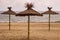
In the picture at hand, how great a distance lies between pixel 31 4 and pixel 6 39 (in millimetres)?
2465

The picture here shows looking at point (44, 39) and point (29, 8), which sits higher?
point (29, 8)

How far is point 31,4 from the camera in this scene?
553 inches

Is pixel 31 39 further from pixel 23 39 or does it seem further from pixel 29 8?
pixel 29 8

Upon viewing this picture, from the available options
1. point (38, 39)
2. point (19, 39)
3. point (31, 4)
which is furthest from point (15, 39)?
point (31, 4)

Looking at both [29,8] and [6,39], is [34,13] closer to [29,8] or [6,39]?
[29,8]

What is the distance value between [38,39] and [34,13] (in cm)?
177

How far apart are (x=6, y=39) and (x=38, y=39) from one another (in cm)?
186

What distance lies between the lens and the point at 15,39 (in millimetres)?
14328

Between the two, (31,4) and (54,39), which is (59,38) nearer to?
(54,39)

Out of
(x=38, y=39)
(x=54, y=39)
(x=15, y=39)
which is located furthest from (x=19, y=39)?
(x=54, y=39)

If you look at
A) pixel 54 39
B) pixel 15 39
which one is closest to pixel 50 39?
pixel 54 39

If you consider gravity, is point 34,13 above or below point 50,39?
above

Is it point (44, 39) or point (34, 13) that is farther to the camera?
point (44, 39)

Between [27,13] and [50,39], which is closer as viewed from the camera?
[27,13]
